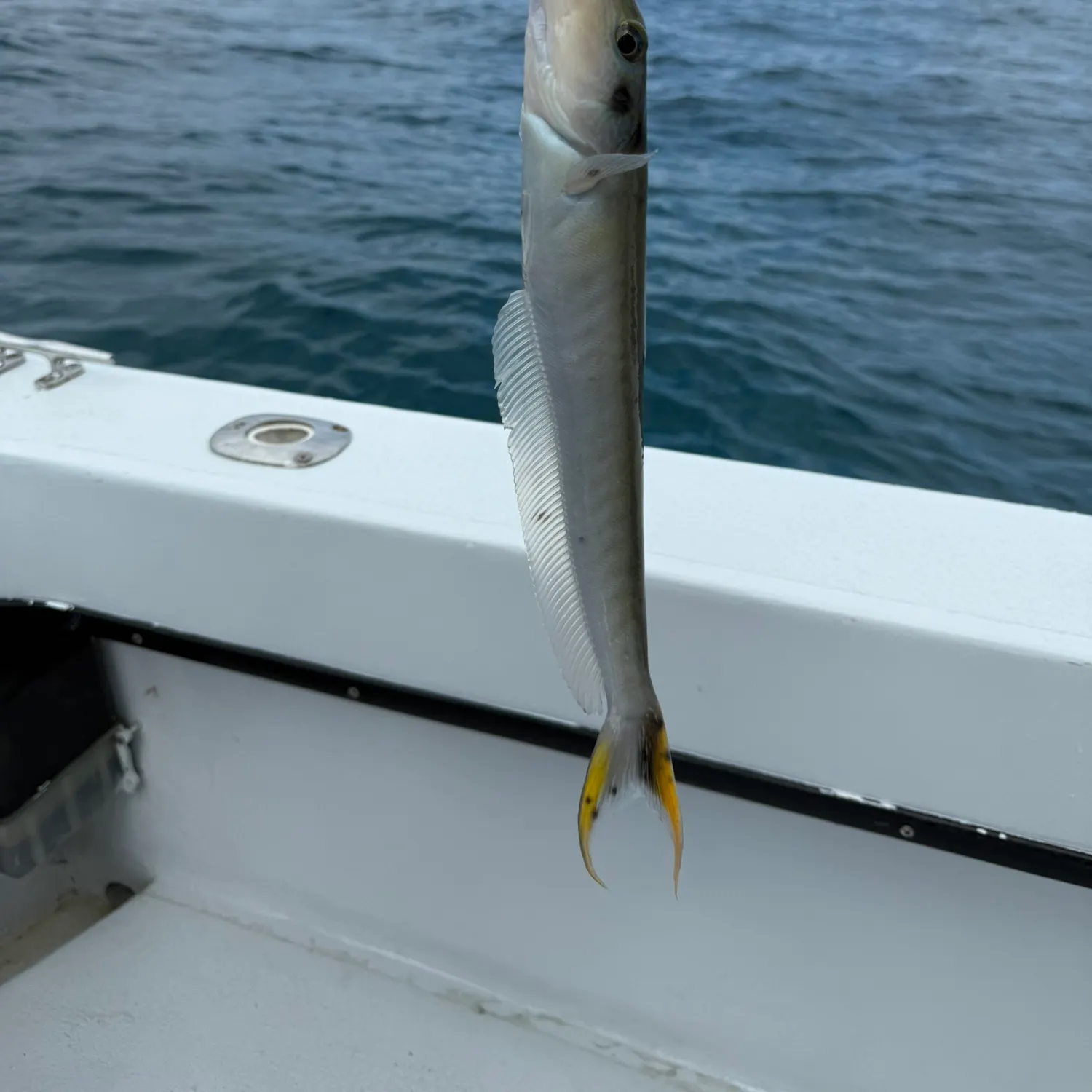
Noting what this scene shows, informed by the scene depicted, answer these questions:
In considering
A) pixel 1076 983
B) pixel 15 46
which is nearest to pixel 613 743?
pixel 1076 983

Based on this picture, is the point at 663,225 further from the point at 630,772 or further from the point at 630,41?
the point at 630,41

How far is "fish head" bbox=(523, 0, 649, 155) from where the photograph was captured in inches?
24.1

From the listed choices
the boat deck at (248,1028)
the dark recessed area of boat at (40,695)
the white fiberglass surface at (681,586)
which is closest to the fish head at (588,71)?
the white fiberglass surface at (681,586)

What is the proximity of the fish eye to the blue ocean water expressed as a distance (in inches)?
121

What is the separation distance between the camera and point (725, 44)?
353 inches

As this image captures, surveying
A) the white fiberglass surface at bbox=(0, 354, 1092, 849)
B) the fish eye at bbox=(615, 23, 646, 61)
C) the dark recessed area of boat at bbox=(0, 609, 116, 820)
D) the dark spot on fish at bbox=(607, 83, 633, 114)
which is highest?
the fish eye at bbox=(615, 23, 646, 61)

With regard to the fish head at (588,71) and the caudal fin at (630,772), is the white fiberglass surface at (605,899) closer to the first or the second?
the caudal fin at (630,772)

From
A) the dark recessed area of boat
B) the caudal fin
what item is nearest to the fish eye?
the caudal fin

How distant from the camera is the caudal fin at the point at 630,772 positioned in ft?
2.93

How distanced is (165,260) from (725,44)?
6.02 m

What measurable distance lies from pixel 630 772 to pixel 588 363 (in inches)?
15.3

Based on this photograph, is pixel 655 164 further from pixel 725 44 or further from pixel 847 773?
pixel 847 773

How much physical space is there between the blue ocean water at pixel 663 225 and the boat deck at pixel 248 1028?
2244mm

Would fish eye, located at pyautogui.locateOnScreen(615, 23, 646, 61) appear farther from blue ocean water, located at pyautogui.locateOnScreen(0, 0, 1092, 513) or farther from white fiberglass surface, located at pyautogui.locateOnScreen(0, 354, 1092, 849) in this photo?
blue ocean water, located at pyautogui.locateOnScreen(0, 0, 1092, 513)
